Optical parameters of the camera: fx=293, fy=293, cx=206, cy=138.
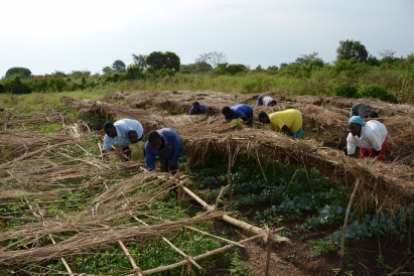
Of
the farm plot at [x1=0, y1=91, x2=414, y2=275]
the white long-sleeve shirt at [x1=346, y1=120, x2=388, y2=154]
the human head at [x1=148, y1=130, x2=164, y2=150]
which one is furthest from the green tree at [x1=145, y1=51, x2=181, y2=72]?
the white long-sleeve shirt at [x1=346, y1=120, x2=388, y2=154]

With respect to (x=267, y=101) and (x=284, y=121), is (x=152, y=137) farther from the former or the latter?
(x=267, y=101)

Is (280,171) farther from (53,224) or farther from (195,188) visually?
(53,224)

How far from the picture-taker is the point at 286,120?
5.90m

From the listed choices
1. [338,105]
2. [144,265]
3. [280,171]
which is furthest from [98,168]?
[338,105]

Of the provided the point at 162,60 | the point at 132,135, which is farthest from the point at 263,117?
the point at 162,60

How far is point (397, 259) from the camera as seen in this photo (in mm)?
3578

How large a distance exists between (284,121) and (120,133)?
3255mm

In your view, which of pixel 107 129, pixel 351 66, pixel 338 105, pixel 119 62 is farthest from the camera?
pixel 119 62

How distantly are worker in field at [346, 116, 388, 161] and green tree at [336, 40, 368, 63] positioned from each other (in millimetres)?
20865

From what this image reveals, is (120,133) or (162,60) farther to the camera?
(162,60)

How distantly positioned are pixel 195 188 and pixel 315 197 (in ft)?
7.62

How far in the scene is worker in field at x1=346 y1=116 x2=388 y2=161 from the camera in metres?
4.58

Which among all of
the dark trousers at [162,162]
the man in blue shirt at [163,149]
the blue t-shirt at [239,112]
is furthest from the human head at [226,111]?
the dark trousers at [162,162]

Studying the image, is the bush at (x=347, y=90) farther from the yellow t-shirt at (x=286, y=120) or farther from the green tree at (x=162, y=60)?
the green tree at (x=162, y=60)
